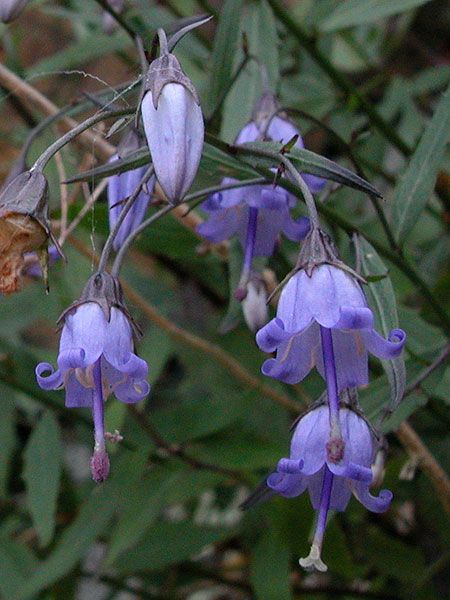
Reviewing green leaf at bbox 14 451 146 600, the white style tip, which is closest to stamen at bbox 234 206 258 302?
the white style tip

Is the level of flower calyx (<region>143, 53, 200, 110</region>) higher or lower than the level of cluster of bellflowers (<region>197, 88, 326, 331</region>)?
higher

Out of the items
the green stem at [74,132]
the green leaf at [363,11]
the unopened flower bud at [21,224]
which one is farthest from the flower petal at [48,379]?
the green leaf at [363,11]

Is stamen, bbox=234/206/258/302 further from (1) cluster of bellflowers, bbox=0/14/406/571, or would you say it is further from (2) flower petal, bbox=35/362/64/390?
(2) flower petal, bbox=35/362/64/390

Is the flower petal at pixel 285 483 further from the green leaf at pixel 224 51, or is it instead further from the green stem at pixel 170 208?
the green leaf at pixel 224 51

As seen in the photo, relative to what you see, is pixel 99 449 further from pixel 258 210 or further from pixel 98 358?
pixel 258 210

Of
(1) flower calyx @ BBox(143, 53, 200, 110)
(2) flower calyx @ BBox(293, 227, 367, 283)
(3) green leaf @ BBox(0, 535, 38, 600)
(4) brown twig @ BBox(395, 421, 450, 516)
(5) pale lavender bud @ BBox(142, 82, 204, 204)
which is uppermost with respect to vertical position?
(1) flower calyx @ BBox(143, 53, 200, 110)

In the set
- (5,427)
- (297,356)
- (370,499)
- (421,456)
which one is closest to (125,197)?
(297,356)

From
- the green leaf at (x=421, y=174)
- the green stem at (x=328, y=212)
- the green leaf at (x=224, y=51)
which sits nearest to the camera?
the green stem at (x=328, y=212)
